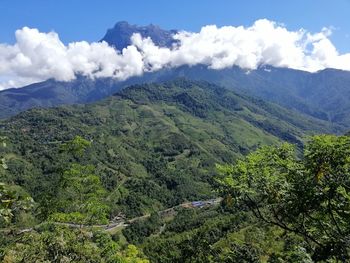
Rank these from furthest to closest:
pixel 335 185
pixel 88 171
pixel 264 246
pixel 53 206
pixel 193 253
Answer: pixel 193 253 → pixel 264 246 → pixel 88 171 → pixel 53 206 → pixel 335 185

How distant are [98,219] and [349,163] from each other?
2127cm

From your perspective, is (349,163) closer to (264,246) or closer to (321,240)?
(321,240)

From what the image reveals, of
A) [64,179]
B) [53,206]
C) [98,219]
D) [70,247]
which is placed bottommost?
[70,247]

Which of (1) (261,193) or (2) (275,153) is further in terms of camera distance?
(2) (275,153)

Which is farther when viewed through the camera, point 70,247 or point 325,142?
point 70,247

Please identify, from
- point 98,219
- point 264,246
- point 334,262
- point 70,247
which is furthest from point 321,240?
point 264,246

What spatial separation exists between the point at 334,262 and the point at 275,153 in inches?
245

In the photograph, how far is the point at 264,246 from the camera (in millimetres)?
107750

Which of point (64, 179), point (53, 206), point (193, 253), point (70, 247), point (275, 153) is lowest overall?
point (193, 253)

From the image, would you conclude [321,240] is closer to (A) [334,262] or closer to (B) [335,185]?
(A) [334,262]

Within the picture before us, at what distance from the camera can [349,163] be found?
18.6 metres

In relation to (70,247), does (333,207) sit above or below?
above

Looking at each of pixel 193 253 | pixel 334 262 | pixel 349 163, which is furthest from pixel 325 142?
pixel 193 253

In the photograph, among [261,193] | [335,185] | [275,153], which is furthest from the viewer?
[275,153]
